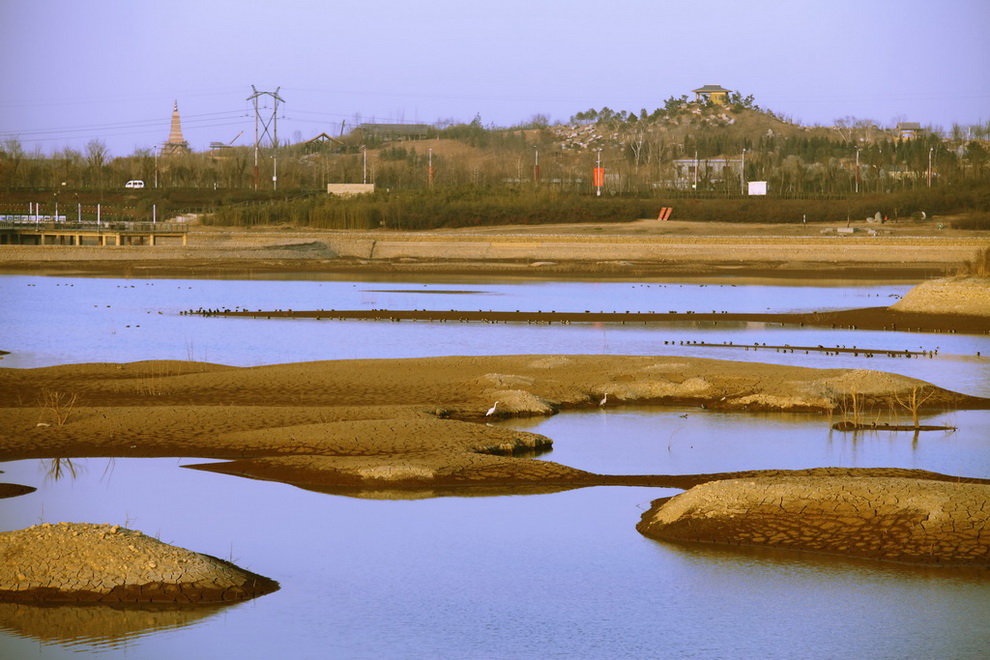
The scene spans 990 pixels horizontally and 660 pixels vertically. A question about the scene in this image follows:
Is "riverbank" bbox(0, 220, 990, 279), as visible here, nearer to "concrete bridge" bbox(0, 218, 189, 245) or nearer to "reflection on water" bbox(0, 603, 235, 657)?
"concrete bridge" bbox(0, 218, 189, 245)

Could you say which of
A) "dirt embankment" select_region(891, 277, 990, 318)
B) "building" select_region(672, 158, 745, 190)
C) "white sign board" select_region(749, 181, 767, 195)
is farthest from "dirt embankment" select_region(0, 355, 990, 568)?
"building" select_region(672, 158, 745, 190)

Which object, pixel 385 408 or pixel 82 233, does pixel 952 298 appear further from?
pixel 82 233

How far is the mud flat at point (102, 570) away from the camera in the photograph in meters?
10.8

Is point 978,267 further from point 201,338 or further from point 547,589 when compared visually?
point 547,589

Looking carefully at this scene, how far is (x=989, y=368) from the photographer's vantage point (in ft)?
86.5

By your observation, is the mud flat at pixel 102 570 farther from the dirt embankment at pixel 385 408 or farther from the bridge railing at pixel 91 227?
the bridge railing at pixel 91 227

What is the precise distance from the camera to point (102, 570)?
10.9 m

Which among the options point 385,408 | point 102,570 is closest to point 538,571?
point 102,570

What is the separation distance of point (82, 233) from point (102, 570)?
212 feet

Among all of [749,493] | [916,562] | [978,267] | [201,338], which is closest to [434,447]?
[749,493]

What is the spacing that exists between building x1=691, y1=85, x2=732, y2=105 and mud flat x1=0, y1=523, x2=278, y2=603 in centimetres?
17686

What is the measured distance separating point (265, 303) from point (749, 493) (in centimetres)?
3144

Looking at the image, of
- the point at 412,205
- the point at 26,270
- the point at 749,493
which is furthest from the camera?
the point at 412,205

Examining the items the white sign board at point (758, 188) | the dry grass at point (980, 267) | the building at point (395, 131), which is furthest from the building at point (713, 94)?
the dry grass at point (980, 267)
